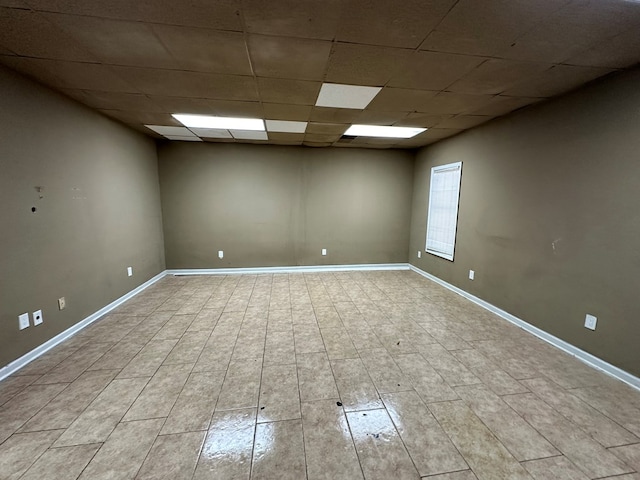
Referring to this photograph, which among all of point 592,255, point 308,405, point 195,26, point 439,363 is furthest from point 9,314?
point 592,255

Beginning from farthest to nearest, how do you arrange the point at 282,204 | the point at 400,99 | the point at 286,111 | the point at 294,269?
the point at 294,269
the point at 282,204
the point at 286,111
the point at 400,99

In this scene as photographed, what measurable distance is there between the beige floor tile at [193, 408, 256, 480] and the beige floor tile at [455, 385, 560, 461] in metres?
1.50

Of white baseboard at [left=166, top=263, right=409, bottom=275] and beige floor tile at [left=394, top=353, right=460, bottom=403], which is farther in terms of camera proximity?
white baseboard at [left=166, top=263, right=409, bottom=275]

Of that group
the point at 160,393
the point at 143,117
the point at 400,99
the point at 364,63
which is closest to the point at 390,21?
the point at 364,63

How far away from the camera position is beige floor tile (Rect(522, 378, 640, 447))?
1.59 m

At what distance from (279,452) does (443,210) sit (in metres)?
4.14

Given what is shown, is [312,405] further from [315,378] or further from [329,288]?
[329,288]

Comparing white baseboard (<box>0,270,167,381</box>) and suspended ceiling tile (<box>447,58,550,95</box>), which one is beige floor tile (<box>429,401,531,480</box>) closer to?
suspended ceiling tile (<box>447,58,550,95</box>)

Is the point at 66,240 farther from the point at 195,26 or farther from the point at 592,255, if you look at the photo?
the point at 592,255

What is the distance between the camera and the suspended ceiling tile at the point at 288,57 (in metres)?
1.73

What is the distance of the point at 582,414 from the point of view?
1773 mm

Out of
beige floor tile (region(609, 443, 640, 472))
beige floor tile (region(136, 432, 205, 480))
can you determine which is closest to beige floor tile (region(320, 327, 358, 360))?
beige floor tile (region(136, 432, 205, 480))

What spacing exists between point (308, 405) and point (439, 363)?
1.25 meters

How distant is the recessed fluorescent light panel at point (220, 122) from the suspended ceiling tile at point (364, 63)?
154cm
